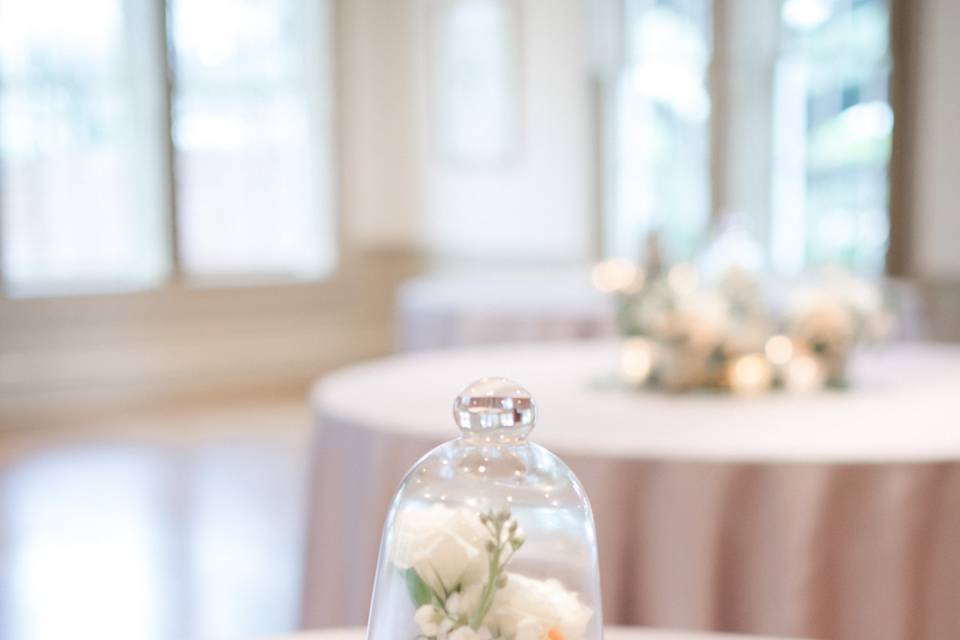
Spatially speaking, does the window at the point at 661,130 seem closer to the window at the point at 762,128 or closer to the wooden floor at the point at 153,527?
the window at the point at 762,128

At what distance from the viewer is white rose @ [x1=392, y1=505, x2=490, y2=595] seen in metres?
0.91

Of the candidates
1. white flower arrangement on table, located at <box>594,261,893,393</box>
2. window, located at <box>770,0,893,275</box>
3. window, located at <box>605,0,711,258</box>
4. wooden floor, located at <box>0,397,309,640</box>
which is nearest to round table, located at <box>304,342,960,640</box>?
white flower arrangement on table, located at <box>594,261,893,393</box>

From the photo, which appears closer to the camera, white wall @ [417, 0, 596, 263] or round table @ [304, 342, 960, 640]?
round table @ [304, 342, 960, 640]

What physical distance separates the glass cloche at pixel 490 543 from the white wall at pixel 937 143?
5274 millimetres

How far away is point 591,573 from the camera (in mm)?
1002

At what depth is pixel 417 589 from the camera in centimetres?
93

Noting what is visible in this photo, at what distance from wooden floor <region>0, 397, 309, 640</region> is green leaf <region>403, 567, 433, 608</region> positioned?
300cm

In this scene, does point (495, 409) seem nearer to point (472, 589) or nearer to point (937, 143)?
point (472, 589)

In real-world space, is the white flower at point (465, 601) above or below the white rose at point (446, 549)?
below

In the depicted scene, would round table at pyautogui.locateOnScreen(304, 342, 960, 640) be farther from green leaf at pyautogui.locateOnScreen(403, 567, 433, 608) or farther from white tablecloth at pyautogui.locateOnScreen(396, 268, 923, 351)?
white tablecloth at pyautogui.locateOnScreen(396, 268, 923, 351)

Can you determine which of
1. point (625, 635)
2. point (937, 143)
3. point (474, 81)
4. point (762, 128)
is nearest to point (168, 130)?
point (474, 81)

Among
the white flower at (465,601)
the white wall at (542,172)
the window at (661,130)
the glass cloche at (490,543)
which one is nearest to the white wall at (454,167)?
the white wall at (542,172)

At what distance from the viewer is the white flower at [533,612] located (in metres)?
0.91

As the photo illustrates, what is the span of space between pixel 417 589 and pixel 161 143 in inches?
302
